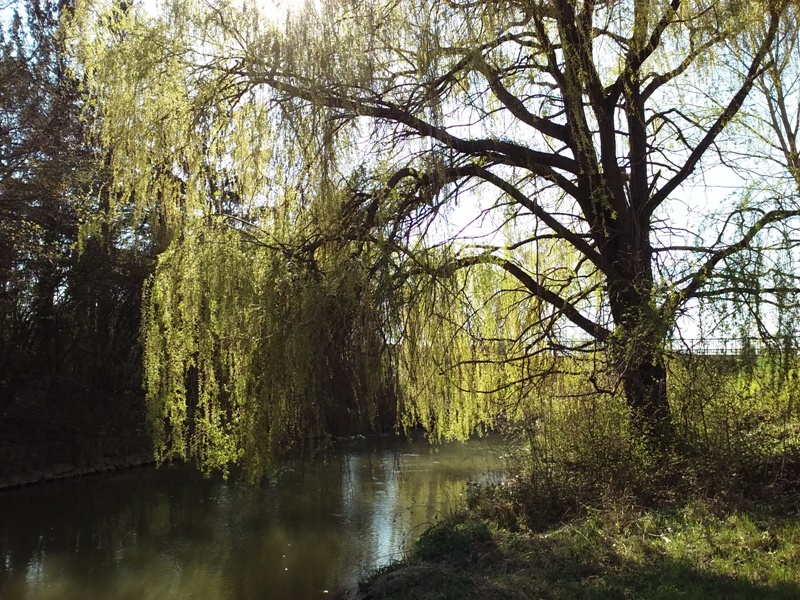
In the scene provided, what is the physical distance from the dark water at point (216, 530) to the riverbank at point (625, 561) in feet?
3.27

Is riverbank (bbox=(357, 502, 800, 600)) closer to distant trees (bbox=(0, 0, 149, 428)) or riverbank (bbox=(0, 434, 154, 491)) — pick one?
distant trees (bbox=(0, 0, 149, 428))

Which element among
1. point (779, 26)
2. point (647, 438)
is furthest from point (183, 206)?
point (779, 26)

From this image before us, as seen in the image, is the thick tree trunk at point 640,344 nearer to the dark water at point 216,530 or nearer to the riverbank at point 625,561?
the riverbank at point 625,561

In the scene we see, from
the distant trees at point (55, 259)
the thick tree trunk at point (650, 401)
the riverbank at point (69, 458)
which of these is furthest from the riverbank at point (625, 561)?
the riverbank at point (69, 458)

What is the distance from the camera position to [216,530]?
30.2 ft

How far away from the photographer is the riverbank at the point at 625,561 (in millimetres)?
3760

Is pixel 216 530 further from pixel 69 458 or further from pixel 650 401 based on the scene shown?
pixel 650 401

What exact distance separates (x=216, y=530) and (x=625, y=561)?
6.59 metres

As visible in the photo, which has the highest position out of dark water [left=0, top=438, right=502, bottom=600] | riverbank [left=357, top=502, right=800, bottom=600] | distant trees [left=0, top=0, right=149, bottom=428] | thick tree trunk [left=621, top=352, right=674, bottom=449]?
distant trees [left=0, top=0, right=149, bottom=428]

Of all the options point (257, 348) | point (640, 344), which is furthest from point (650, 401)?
point (257, 348)

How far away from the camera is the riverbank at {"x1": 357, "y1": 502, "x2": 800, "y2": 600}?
3.76m

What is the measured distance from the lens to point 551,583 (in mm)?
4266

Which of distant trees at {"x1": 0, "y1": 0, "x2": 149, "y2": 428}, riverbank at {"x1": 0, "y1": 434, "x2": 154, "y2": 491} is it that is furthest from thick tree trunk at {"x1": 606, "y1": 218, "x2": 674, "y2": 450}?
riverbank at {"x1": 0, "y1": 434, "x2": 154, "y2": 491}

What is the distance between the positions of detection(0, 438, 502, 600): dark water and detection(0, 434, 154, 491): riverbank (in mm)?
378
